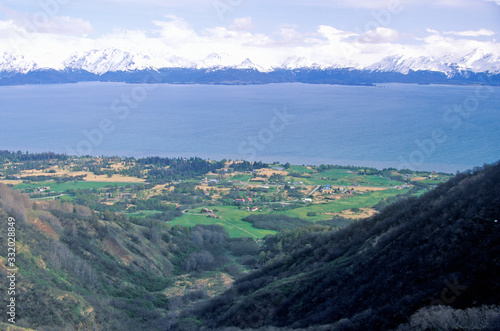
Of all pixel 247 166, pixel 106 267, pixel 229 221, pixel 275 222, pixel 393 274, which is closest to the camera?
pixel 393 274

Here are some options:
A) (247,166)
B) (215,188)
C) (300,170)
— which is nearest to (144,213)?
(215,188)

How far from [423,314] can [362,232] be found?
1213cm

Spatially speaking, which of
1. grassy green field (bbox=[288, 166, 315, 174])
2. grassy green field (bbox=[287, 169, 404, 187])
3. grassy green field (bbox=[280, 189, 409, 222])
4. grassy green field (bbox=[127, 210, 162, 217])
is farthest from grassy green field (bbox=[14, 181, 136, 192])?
grassy green field (bbox=[280, 189, 409, 222])

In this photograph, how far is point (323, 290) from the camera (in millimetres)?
17031

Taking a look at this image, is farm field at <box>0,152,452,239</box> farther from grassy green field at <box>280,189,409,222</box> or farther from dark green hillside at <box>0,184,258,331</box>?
dark green hillside at <box>0,184,258,331</box>

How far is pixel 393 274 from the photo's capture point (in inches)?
578

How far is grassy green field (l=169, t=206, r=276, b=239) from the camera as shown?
41.8 metres

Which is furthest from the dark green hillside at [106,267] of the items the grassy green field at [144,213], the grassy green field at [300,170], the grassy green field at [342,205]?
the grassy green field at [300,170]

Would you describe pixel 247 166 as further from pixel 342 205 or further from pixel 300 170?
pixel 342 205

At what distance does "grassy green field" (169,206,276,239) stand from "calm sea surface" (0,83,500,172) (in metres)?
26.6

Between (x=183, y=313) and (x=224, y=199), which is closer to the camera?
(x=183, y=313)

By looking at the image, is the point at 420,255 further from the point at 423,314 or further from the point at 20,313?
the point at 20,313

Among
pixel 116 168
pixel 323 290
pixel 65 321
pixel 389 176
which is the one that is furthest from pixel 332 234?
pixel 116 168

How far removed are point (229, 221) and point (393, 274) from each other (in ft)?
103
